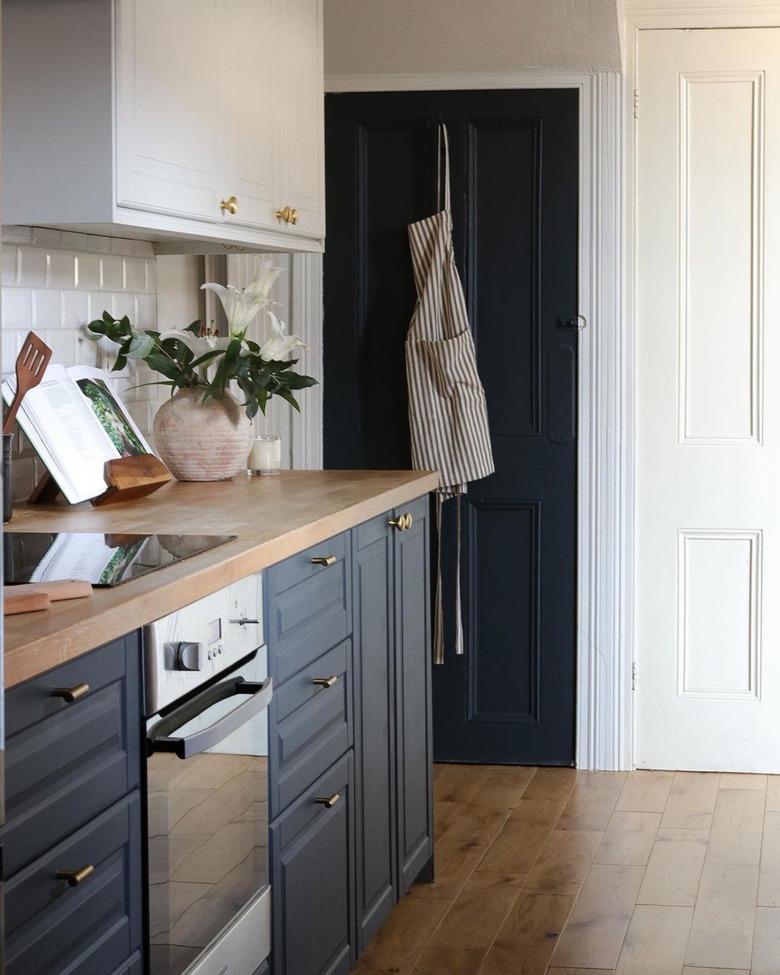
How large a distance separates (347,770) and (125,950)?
936 millimetres

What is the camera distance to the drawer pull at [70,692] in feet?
4.33

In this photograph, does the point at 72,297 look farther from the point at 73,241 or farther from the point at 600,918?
the point at 600,918

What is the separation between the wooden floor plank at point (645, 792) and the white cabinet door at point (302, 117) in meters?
1.83

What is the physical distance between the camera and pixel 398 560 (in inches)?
110

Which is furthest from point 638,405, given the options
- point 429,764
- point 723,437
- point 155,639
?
point 155,639

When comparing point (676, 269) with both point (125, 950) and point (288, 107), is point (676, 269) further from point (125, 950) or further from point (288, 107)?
point (125, 950)

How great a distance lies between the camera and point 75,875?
136 cm

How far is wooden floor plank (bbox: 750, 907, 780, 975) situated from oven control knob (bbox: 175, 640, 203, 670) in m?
1.53

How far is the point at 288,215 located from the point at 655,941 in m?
1.78

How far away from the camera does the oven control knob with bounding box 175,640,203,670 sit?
5.35 feet

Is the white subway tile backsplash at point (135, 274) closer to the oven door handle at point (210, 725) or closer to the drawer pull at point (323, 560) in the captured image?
the drawer pull at point (323, 560)

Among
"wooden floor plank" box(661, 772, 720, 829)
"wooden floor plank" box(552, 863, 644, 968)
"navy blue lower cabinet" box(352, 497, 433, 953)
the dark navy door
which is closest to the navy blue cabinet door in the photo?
"navy blue lower cabinet" box(352, 497, 433, 953)

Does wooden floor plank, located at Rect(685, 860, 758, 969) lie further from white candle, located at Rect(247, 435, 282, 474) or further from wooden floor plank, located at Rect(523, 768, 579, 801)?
white candle, located at Rect(247, 435, 282, 474)

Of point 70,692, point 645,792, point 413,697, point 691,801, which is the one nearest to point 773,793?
point 691,801
